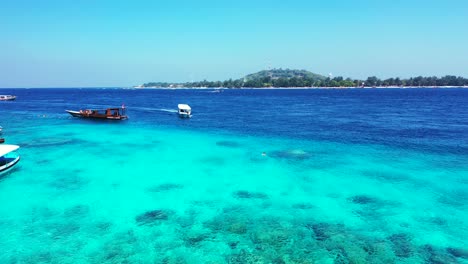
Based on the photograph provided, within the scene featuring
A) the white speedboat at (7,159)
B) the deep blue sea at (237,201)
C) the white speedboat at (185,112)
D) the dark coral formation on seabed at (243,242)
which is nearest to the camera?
the dark coral formation on seabed at (243,242)

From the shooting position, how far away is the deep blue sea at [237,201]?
20719 mm

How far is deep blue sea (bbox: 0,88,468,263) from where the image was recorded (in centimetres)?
2072

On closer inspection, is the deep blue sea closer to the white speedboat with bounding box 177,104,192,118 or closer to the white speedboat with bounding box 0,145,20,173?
the white speedboat with bounding box 0,145,20,173

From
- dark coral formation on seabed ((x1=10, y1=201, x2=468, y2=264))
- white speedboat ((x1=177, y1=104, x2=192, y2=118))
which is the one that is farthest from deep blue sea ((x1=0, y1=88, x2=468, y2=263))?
white speedboat ((x1=177, y1=104, x2=192, y2=118))

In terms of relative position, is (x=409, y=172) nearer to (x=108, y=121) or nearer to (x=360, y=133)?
(x=360, y=133)

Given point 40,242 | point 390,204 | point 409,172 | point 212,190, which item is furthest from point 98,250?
point 409,172

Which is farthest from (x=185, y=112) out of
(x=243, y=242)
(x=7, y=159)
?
(x=243, y=242)

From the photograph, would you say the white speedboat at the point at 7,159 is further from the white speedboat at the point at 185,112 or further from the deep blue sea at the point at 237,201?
the white speedboat at the point at 185,112

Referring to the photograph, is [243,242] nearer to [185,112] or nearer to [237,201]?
[237,201]

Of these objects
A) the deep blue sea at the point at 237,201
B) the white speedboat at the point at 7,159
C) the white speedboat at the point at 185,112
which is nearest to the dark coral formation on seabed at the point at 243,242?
the deep blue sea at the point at 237,201

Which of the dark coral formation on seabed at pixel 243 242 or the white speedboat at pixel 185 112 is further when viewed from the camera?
the white speedboat at pixel 185 112

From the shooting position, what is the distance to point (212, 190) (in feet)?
104

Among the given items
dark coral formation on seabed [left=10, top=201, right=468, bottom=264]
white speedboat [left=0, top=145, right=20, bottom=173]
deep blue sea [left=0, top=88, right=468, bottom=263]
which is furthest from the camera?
white speedboat [left=0, top=145, right=20, bottom=173]

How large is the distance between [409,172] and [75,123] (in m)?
72.1
